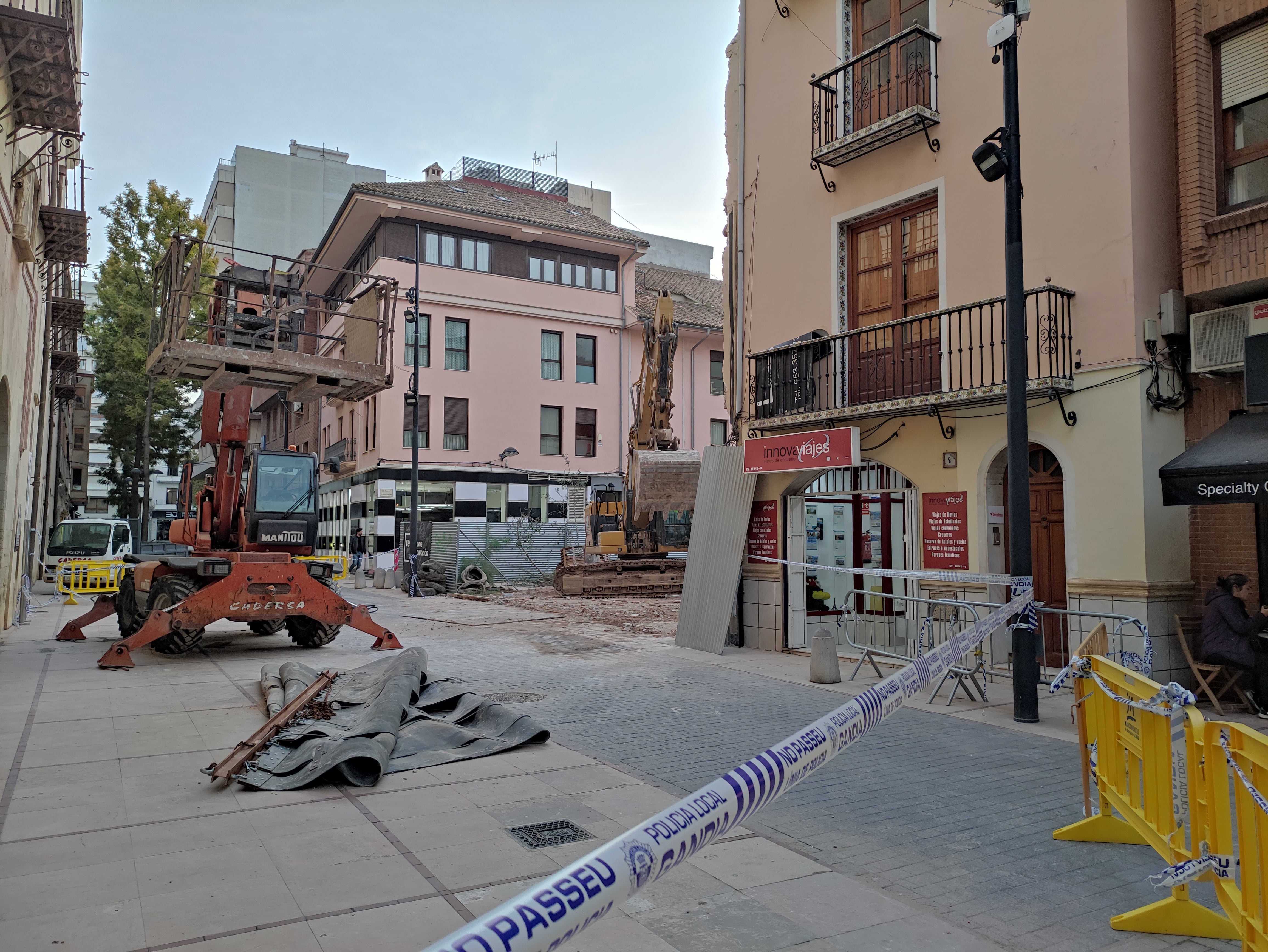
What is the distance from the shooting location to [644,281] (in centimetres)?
4456

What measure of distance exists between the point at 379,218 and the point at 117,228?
1044cm

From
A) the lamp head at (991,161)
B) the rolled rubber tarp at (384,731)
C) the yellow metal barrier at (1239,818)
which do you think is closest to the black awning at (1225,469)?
the lamp head at (991,161)

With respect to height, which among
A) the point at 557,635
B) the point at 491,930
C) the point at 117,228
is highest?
the point at 117,228

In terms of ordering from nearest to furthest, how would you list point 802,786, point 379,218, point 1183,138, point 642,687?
1. point 802,786
2. point 1183,138
3. point 642,687
4. point 379,218

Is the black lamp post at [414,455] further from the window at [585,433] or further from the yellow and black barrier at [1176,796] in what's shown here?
the yellow and black barrier at [1176,796]

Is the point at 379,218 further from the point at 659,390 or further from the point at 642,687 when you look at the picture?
the point at 642,687

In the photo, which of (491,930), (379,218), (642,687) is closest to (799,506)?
(642,687)

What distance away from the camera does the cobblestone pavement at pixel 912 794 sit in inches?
173

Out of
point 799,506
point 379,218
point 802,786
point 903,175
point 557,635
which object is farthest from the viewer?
point 379,218

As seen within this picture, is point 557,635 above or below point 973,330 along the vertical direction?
below

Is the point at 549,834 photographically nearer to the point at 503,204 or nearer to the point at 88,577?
the point at 88,577

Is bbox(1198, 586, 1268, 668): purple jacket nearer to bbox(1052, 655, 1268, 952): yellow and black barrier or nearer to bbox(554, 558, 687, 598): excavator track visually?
bbox(1052, 655, 1268, 952): yellow and black barrier

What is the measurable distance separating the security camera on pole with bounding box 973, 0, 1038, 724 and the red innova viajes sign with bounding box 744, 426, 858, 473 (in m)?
3.46

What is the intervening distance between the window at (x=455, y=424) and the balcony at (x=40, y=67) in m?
23.8
